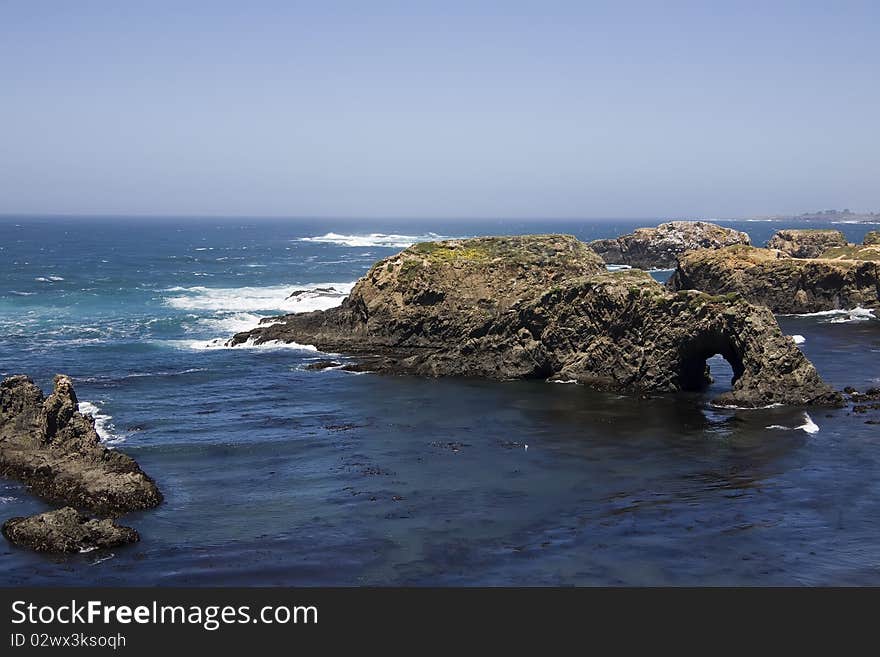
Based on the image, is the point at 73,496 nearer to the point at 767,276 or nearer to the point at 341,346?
the point at 341,346

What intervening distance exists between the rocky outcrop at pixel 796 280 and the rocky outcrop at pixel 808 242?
29209 mm

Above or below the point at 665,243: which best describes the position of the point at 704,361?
below

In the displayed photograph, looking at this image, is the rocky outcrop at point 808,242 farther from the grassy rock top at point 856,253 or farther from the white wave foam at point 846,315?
the white wave foam at point 846,315

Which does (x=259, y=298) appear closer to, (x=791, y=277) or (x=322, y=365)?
(x=322, y=365)

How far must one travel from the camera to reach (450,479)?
1697 inches

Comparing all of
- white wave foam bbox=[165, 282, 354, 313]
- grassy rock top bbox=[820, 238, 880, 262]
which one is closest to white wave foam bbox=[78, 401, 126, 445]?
white wave foam bbox=[165, 282, 354, 313]

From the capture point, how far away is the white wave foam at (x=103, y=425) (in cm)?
4934

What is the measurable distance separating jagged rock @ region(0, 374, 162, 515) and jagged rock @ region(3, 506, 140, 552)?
3624mm

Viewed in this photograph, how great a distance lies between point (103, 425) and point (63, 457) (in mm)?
11148

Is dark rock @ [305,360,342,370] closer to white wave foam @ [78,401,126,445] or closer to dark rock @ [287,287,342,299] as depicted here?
white wave foam @ [78,401,126,445]

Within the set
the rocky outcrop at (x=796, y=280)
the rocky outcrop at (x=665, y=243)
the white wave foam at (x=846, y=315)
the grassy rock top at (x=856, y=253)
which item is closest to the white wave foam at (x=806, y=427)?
the white wave foam at (x=846, y=315)

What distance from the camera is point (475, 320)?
235 ft

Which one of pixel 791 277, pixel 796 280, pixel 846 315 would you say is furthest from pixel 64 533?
pixel 796 280

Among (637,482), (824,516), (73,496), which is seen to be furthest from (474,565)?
(73,496)
